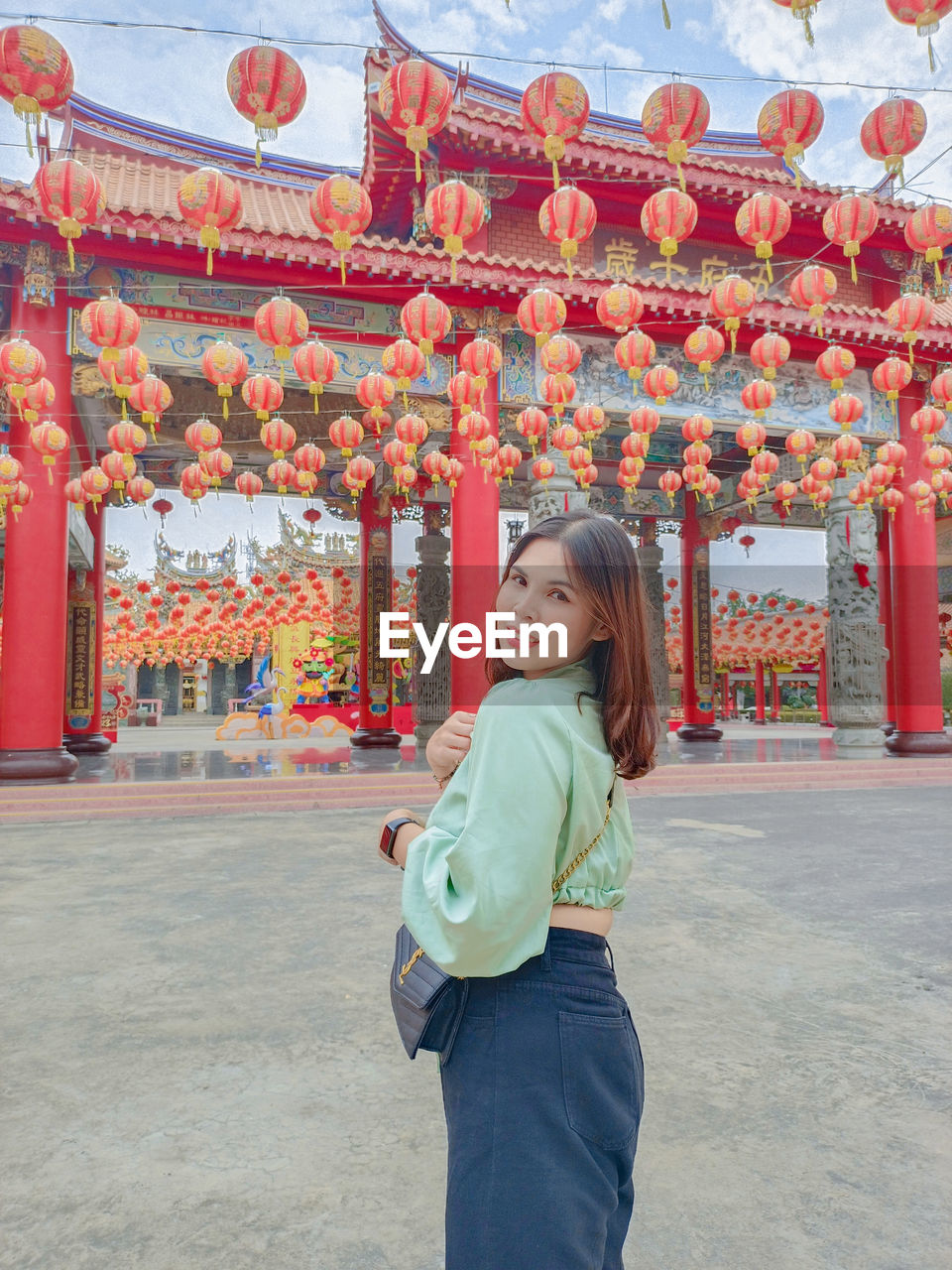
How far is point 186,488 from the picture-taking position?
30.0ft

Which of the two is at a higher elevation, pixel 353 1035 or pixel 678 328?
pixel 678 328

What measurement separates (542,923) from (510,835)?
13 centimetres

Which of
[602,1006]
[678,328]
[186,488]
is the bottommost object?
[602,1006]

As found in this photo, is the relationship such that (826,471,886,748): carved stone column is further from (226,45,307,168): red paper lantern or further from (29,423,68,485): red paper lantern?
(29,423,68,485): red paper lantern

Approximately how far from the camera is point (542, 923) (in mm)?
856

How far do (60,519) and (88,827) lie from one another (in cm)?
330

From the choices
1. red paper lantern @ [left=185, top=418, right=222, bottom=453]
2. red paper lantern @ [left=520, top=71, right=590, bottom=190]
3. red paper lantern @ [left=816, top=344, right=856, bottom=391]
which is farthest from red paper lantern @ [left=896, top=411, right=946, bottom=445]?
red paper lantern @ [left=185, top=418, right=222, bottom=453]

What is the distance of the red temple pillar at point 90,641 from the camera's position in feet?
39.5

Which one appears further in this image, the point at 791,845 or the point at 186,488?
the point at 186,488

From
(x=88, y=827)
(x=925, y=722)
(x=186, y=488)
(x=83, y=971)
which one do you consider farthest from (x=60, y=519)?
(x=925, y=722)

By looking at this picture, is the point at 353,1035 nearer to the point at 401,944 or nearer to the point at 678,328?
the point at 401,944

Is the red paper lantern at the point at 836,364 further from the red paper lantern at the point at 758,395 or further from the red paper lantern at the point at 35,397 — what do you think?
the red paper lantern at the point at 35,397

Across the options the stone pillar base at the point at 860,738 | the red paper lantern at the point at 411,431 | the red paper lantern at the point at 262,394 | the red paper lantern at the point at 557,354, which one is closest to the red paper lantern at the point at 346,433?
the red paper lantern at the point at 411,431

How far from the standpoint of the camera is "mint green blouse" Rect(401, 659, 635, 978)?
80 cm
